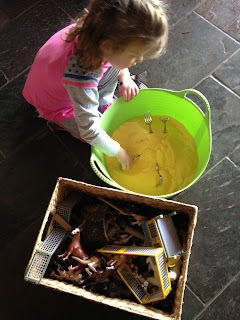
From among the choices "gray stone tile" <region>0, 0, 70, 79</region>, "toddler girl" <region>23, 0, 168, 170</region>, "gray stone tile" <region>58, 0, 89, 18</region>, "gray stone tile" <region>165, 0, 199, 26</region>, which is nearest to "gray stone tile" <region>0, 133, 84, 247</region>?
"toddler girl" <region>23, 0, 168, 170</region>

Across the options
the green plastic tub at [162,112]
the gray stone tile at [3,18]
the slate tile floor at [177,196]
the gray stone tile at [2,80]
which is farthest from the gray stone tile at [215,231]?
the gray stone tile at [3,18]

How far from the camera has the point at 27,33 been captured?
1457 mm

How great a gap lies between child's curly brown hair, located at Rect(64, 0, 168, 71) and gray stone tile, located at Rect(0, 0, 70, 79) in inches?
26.6

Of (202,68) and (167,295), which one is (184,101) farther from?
(167,295)

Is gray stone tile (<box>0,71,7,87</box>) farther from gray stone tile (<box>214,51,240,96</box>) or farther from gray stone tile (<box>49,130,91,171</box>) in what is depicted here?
gray stone tile (<box>214,51,240,96</box>)

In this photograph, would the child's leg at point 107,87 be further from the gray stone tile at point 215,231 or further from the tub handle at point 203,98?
the gray stone tile at point 215,231

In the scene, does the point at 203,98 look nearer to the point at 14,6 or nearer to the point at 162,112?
the point at 162,112

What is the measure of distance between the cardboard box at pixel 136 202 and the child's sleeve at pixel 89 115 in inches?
5.4

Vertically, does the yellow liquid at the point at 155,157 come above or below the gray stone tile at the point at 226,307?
above

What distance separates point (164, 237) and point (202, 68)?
2.48ft

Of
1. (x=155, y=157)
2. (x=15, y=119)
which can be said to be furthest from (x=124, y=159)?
(x=15, y=119)

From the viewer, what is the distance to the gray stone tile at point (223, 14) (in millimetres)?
1394

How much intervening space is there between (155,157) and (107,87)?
30cm

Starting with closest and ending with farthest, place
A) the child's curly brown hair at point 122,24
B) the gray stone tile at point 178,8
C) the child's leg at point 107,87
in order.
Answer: the child's curly brown hair at point 122,24 < the child's leg at point 107,87 < the gray stone tile at point 178,8
